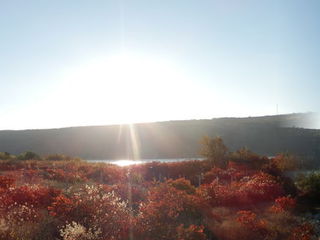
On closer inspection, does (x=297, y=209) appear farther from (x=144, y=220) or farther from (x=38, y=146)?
(x=38, y=146)

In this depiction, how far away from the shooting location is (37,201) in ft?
40.8

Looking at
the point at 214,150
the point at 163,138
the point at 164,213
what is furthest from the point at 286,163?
the point at 163,138

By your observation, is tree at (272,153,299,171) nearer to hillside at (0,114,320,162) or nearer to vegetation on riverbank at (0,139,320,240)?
vegetation on riverbank at (0,139,320,240)

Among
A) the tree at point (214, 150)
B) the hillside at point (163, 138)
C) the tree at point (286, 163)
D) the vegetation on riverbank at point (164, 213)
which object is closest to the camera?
the vegetation on riverbank at point (164, 213)

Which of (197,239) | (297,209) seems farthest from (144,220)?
(297,209)

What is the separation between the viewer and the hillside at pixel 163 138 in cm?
8331

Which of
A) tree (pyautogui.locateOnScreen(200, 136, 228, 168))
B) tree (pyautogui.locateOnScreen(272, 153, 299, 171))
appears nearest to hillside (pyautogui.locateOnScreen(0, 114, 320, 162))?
tree (pyautogui.locateOnScreen(200, 136, 228, 168))

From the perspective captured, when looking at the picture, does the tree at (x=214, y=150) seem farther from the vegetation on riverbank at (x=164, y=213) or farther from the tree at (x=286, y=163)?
the vegetation on riverbank at (x=164, y=213)

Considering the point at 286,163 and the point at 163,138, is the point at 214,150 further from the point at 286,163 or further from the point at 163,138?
the point at 163,138

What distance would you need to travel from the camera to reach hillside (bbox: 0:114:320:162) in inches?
3280

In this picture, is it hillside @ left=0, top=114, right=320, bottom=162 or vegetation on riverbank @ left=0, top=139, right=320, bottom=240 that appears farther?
hillside @ left=0, top=114, right=320, bottom=162

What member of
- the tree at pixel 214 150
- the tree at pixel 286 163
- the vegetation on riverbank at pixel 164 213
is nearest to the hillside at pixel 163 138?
the tree at pixel 214 150

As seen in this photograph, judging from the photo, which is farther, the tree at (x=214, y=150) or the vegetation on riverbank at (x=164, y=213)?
the tree at (x=214, y=150)

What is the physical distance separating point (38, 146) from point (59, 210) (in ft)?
316
